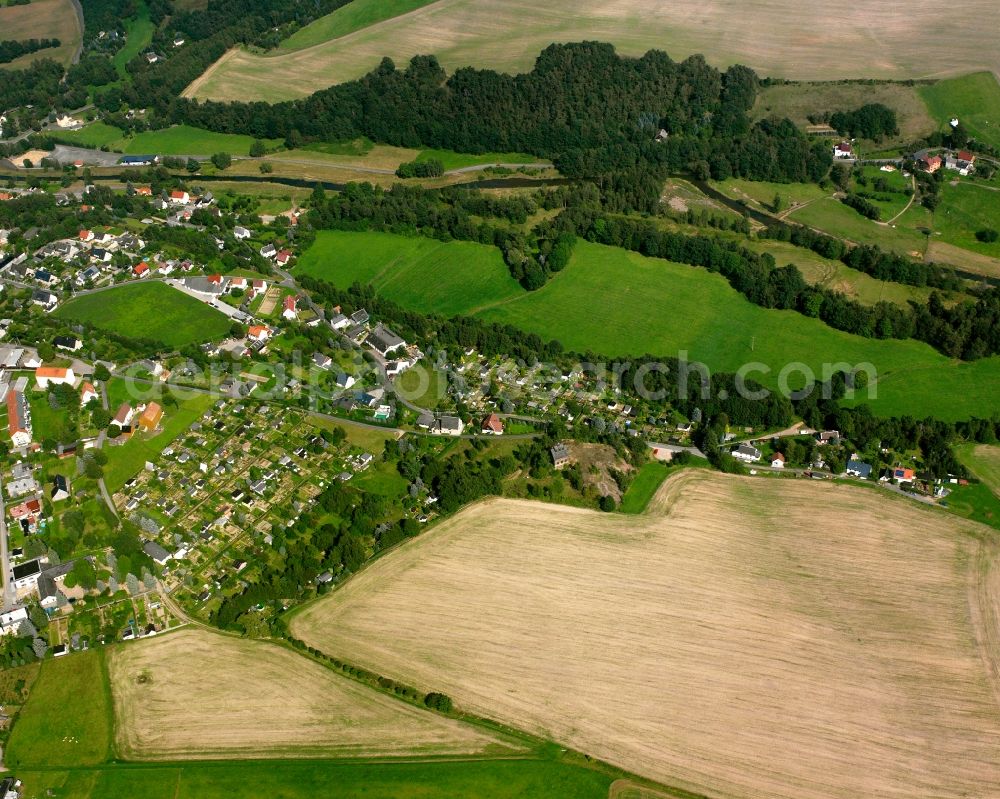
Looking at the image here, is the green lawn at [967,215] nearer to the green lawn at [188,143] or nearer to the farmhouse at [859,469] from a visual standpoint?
the farmhouse at [859,469]

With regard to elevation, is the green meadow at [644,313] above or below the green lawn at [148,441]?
above

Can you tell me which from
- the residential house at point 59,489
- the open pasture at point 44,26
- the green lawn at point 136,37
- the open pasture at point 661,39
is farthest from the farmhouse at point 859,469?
the open pasture at point 44,26

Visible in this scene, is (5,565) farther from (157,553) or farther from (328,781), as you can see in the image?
(328,781)

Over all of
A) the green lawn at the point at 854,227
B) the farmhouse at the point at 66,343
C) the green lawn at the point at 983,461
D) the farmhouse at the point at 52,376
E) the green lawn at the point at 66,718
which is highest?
the green lawn at the point at 854,227

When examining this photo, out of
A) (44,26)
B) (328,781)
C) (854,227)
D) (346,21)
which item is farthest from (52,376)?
(44,26)

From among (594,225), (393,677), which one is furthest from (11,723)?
(594,225)

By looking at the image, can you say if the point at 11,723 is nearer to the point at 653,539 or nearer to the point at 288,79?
the point at 653,539

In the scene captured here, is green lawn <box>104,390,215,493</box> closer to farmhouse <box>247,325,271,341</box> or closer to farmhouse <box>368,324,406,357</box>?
farmhouse <box>247,325,271,341</box>
